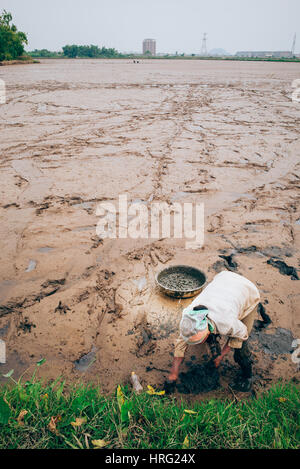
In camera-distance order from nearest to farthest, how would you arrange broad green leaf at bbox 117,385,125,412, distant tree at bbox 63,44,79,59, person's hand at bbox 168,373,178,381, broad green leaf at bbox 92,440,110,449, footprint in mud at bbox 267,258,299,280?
broad green leaf at bbox 92,440,110,449
broad green leaf at bbox 117,385,125,412
person's hand at bbox 168,373,178,381
footprint in mud at bbox 267,258,299,280
distant tree at bbox 63,44,79,59

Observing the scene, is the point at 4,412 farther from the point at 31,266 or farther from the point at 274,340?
the point at 274,340

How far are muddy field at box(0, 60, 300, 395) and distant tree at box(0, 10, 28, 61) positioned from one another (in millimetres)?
26148

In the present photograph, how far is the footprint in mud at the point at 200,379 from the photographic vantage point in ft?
6.84

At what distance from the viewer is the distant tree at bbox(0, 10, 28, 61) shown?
92.1 ft

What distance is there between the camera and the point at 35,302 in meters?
2.73

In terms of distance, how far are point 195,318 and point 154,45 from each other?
151m

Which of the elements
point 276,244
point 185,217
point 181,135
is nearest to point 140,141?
point 181,135

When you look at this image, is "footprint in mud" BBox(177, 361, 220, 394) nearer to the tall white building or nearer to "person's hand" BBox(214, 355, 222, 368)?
"person's hand" BBox(214, 355, 222, 368)

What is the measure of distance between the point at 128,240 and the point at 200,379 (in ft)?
6.09

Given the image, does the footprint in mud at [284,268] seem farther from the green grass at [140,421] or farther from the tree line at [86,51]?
the tree line at [86,51]

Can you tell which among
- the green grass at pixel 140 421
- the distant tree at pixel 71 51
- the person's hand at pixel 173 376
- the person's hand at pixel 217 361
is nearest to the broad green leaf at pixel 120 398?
the green grass at pixel 140 421

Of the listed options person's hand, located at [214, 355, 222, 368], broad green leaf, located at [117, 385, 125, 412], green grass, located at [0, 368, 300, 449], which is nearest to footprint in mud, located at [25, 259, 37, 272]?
green grass, located at [0, 368, 300, 449]

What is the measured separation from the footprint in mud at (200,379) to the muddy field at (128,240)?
60 mm

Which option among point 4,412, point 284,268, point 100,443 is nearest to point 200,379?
point 100,443
